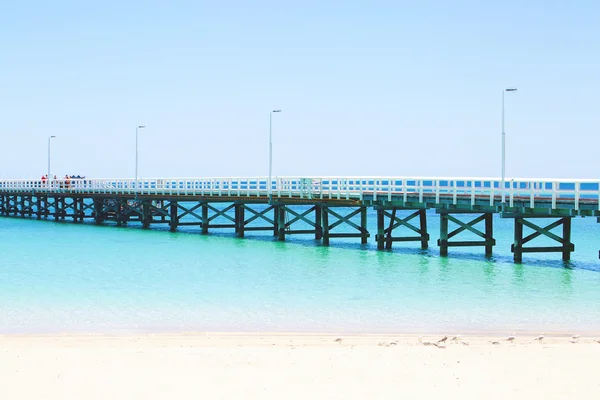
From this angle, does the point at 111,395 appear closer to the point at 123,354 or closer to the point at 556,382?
the point at 123,354

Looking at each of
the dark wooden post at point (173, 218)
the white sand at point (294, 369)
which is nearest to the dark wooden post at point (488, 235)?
the white sand at point (294, 369)

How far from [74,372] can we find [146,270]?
1414 cm

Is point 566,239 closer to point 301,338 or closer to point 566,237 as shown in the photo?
point 566,237

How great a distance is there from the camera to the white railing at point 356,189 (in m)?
24.8

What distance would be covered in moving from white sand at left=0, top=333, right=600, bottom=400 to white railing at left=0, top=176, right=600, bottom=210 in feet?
40.5

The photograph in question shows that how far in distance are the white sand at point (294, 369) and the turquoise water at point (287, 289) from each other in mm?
2014

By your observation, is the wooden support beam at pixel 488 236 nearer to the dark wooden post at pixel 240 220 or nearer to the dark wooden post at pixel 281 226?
the dark wooden post at pixel 281 226

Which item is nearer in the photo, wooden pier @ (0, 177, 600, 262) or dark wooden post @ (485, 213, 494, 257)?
wooden pier @ (0, 177, 600, 262)

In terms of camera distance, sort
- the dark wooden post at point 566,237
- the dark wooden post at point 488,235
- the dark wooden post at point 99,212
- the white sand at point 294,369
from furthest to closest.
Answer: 1. the dark wooden post at point 99,212
2. the dark wooden post at point 488,235
3. the dark wooden post at point 566,237
4. the white sand at point 294,369

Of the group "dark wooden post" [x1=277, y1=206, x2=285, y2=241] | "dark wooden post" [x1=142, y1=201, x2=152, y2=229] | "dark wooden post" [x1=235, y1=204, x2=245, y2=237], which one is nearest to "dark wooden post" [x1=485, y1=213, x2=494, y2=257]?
"dark wooden post" [x1=277, y1=206, x2=285, y2=241]

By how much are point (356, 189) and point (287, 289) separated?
15.1 meters

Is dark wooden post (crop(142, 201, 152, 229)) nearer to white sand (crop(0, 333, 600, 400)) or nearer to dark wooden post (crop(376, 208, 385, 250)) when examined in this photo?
dark wooden post (crop(376, 208, 385, 250))

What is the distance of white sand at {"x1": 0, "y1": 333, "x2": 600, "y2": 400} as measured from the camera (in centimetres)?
927

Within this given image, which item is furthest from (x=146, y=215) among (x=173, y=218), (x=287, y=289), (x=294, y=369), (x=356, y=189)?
(x=294, y=369)
